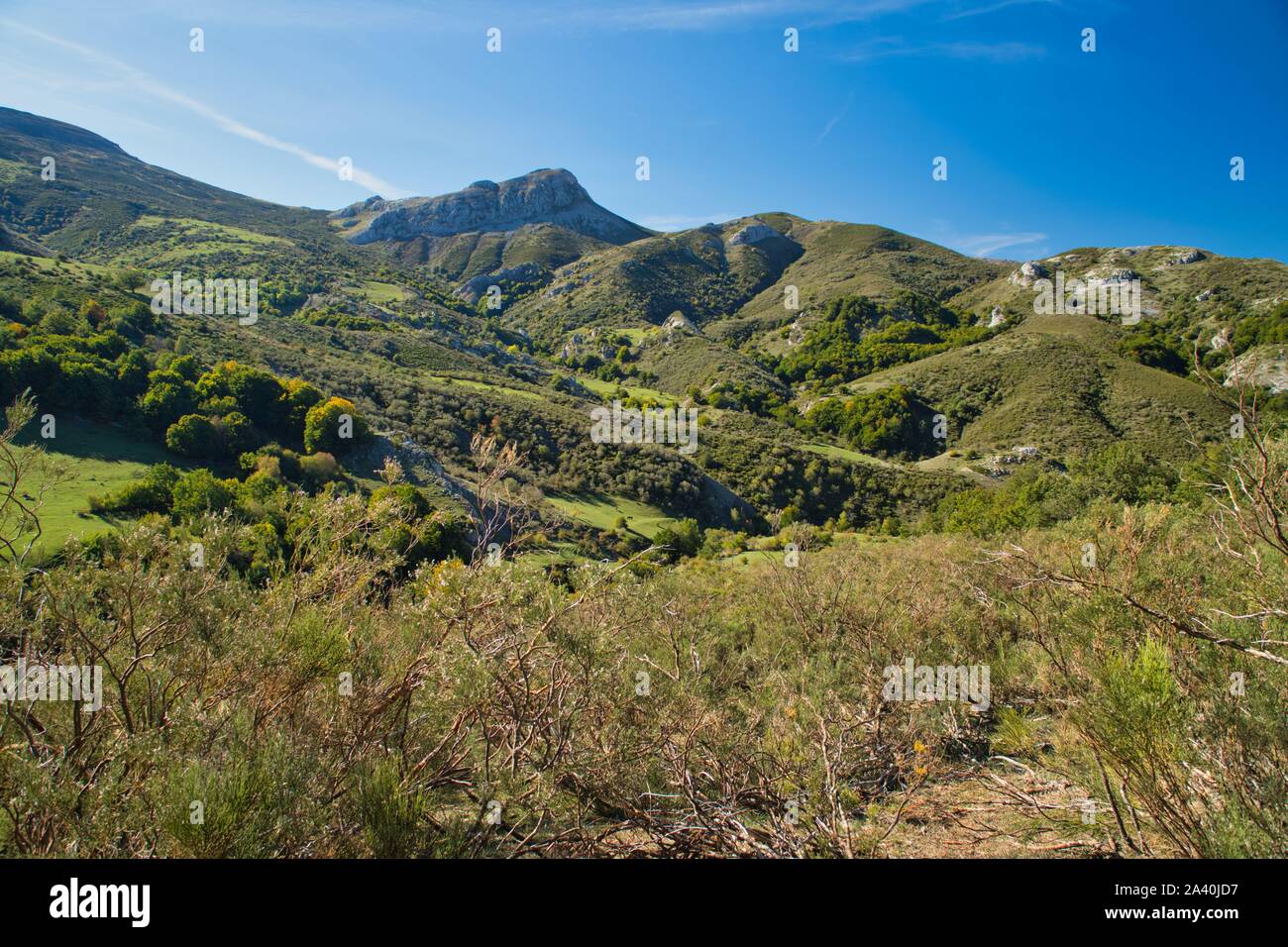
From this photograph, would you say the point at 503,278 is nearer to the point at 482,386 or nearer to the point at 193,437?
the point at 482,386

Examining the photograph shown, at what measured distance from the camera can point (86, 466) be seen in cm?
1750

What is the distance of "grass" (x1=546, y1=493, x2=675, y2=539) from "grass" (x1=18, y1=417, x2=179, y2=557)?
1460 cm

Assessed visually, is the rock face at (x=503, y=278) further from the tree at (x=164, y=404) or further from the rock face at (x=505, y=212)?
the tree at (x=164, y=404)

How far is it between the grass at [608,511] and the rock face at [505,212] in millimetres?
113103

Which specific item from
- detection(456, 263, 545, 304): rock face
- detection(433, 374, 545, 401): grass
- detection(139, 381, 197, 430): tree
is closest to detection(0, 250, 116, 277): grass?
detection(433, 374, 545, 401): grass

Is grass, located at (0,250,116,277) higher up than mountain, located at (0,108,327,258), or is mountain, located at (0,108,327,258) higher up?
mountain, located at (0,108,327,258)

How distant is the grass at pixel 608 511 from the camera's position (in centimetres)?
2511

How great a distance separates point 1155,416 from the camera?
147 ft

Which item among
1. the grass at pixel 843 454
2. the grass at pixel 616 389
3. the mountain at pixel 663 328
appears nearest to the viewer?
the mountain at pixel 663 328

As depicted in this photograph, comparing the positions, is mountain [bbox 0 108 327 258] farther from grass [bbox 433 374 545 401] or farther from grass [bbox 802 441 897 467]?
grass [bbox 802 441 897 467]

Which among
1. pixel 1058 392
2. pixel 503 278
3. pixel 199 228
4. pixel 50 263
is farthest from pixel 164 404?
pixel 503 278

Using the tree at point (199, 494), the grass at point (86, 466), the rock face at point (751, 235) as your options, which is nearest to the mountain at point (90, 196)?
the grass at point (86, 466)

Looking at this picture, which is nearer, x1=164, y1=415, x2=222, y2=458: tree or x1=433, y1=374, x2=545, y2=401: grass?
x1=164, y1=415, x2=222, y2=458: tree

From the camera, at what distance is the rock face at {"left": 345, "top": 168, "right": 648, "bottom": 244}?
126m
